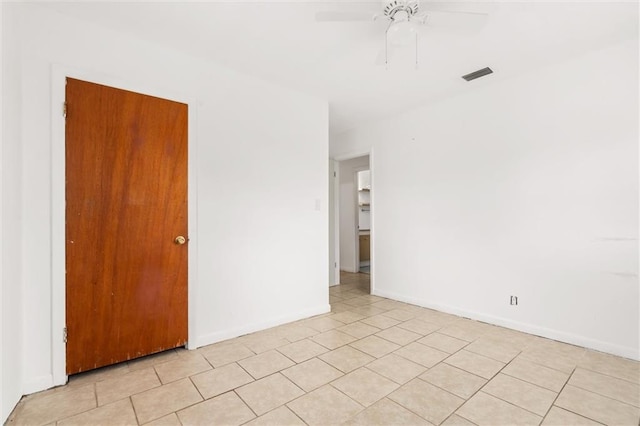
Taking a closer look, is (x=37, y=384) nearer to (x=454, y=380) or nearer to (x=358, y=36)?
(x=454, y=380)

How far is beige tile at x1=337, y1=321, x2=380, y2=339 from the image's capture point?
2.90m

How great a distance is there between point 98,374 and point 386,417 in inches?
80.2

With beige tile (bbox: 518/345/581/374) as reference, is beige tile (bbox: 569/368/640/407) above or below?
above

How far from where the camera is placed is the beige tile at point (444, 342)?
2584 millimetres

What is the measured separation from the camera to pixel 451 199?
353cm

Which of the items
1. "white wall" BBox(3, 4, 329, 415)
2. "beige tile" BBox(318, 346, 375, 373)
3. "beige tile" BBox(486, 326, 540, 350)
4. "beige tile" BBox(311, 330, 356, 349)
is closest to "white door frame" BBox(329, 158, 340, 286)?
"white wall" BBox(3, 4, 329, 415)

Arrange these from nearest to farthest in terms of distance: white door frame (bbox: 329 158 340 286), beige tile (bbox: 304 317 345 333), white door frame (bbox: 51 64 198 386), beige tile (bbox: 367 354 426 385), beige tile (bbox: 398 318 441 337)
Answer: white door frame (bbox: 51 64 198 386), beige tile (bbox: 367 354 426 385), beige tile (bbox: 398 318 441 337), beige tile (bbox: 304 317 345 333), white door frame (bbox: 329 158 340 286)

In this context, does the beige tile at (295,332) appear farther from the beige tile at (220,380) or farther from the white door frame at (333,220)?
the white door frame at (333,220)

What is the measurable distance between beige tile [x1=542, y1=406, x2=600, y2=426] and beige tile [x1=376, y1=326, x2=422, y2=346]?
1.13m

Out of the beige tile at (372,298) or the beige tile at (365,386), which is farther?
the beige tile at (372,298)

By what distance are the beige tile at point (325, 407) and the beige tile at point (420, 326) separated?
1322mm

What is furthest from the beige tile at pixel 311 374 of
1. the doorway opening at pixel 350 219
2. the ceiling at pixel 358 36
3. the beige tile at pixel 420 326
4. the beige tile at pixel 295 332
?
the doorway opening at pixel 350 219

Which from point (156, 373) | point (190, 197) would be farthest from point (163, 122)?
point (156, 373)

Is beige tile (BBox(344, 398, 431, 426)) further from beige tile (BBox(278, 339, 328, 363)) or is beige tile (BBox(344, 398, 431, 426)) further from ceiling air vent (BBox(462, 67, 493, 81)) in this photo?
ceiling air vent (BBox(462, 67, 493, 81))
